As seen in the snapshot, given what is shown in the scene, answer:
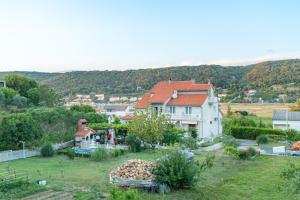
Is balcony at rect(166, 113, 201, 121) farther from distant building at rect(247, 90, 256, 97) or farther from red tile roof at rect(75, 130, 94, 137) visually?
distant building at rect(247, 90, 256, 97)

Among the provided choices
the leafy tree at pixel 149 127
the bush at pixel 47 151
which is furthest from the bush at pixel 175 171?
the bush at pixel 47 151

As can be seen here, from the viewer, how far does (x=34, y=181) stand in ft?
68.5

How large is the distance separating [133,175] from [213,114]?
2483 cm

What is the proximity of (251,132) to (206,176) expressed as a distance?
69.8ft

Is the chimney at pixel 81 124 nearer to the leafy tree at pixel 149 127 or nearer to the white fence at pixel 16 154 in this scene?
the leafy tree at pixel 149 127

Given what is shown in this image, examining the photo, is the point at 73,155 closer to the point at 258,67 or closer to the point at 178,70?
the point at 178,70

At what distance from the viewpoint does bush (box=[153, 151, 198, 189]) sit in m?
19.5

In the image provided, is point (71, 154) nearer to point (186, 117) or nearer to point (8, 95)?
point (186, 117)

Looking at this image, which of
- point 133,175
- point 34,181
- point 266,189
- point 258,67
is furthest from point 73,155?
point 258,67

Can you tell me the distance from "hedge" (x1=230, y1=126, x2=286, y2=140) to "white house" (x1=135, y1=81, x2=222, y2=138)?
2209 millimetres

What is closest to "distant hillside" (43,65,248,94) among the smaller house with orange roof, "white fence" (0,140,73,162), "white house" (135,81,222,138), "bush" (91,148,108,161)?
"white house" (135,81,222,138)

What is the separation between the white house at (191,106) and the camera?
41.8 metres

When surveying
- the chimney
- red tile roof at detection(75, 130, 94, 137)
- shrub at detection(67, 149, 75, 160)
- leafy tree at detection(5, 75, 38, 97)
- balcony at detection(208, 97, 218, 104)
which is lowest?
shrub at detection(67, 149, 75, 160)

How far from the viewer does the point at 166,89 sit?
45.7 meters
